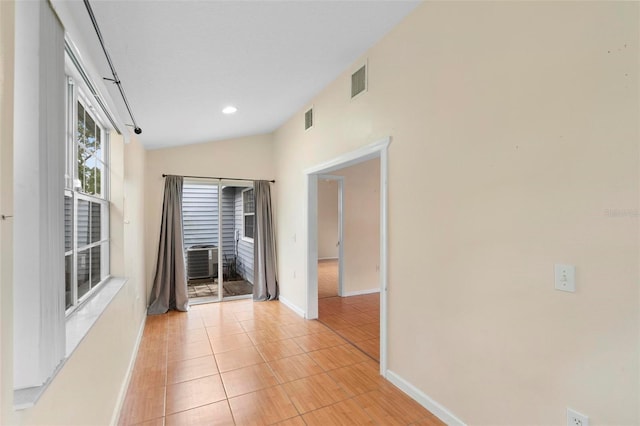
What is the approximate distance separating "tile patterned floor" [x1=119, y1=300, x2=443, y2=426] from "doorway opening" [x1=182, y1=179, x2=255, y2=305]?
1.35 metres

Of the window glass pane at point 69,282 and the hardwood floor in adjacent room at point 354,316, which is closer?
the window glass pane at point 69,282

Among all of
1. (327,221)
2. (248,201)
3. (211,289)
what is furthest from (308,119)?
(327,221)

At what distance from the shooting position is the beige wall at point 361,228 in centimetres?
549

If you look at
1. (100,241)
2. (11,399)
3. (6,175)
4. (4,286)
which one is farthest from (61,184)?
(100,241)

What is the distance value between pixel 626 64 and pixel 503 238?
94 centimetres

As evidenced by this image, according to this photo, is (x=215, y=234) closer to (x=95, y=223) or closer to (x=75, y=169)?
(x=95, y=223)

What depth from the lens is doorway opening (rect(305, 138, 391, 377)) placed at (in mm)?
2674

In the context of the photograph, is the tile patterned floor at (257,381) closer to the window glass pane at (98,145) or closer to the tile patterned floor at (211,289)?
the tile patterned floor at (211,289)

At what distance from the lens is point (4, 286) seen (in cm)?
79

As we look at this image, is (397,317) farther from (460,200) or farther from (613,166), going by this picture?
(613,166)

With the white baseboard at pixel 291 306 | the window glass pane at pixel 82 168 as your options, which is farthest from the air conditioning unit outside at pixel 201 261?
the window glass pane at pixel 82 168

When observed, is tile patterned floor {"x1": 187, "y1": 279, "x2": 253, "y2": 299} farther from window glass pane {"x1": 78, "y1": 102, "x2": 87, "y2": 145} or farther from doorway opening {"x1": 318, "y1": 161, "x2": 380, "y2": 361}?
window glass pane {"x1": 78, "y1": 102, "x2": 87, "y2": 145}

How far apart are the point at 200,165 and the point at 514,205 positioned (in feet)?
15.0

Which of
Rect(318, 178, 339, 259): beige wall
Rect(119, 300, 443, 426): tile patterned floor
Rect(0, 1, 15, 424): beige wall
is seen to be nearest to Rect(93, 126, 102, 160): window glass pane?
Rect(0, 1, 15, 424): beige wall
